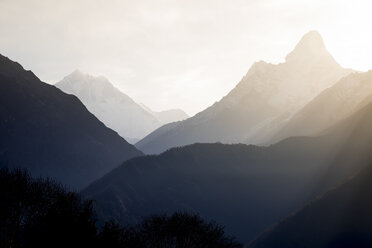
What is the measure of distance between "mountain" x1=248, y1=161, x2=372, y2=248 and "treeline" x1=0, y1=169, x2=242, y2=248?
272ft

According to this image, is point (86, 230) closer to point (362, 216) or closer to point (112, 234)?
point (112, 234)

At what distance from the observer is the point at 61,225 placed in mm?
53344

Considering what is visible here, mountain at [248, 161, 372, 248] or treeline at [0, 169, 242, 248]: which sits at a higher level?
treeline at [0, 169, 242, 248]

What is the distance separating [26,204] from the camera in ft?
243

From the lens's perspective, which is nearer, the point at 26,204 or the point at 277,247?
the point at 26,204

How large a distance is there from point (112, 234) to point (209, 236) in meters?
39.3

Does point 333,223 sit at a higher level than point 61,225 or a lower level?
lower

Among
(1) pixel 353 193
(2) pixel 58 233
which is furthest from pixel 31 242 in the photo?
(1) pixel 353 193

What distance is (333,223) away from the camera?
169875 millimetres

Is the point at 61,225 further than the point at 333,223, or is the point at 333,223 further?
the point at 333,223

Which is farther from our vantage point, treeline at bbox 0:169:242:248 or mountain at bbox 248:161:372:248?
mountain at bbox 248:161:372:248

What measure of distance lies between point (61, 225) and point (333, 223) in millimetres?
141734

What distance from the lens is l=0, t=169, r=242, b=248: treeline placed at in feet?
A: 175

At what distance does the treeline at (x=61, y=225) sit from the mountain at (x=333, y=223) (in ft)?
272
